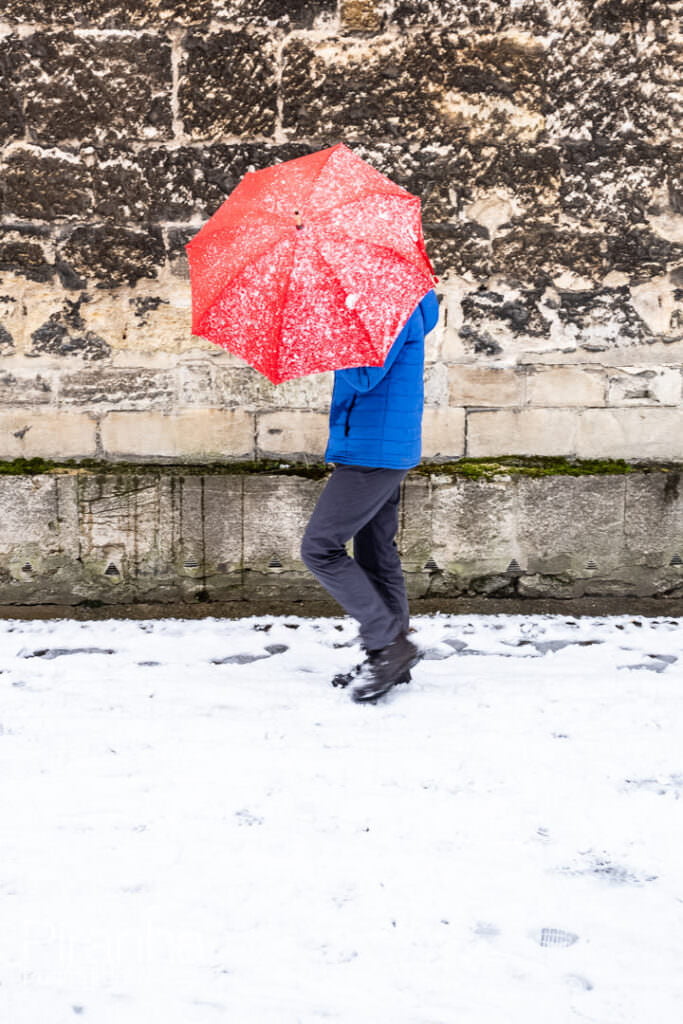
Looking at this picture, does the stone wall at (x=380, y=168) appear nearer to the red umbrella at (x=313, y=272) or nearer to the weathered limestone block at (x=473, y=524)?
the weathered limestone block at (x=473, y=524)

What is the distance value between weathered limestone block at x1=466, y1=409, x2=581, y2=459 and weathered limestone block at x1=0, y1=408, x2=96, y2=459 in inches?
68.6

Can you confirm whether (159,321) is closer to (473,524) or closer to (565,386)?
(473,524)

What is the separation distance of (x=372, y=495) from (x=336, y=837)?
1.13 metres

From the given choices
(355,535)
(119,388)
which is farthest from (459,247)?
(119,388)

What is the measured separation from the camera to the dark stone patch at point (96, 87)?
3.75 m

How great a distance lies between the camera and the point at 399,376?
285 centimetres

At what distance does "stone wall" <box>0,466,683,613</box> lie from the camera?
395 cm

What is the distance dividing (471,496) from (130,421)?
5.17 feet

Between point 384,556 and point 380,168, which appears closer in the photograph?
point 384,556

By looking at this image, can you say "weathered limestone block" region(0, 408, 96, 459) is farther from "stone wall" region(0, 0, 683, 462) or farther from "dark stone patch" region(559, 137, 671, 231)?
"dark stone patch" region(559, 137, 671, 231)

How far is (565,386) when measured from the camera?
4031 millimetres

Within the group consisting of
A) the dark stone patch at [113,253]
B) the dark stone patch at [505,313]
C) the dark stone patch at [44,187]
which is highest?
the dark stone patch at [44,187]

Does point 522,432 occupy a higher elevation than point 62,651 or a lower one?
higher

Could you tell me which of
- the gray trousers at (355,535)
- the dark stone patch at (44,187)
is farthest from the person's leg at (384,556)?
the dark stone patch at (44,187)
